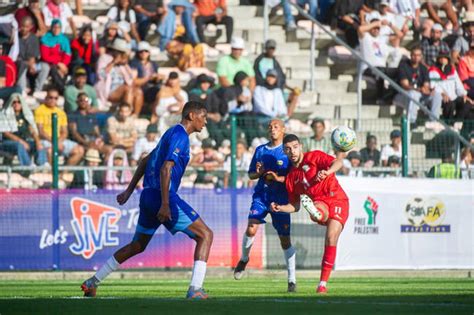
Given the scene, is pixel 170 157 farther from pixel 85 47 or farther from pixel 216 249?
pixel 85 47

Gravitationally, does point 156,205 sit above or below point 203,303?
above

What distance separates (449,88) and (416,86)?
0.75 meters

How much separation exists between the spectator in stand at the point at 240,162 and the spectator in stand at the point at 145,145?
144 cm

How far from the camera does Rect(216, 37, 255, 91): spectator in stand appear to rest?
26370 mm

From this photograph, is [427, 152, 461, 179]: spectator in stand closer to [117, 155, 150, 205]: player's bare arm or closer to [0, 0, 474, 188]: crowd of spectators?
[0, 0, 474, 188]: crowd of spectators

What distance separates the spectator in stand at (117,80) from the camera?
25402 millimetres

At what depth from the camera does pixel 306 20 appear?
1186 inches

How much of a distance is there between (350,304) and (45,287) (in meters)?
6.95

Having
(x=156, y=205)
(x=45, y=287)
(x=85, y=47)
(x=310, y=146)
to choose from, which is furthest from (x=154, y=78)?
(x=156, y=205)

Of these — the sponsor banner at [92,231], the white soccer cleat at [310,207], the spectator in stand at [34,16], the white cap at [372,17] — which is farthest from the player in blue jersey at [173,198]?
the white cap at [372,17]

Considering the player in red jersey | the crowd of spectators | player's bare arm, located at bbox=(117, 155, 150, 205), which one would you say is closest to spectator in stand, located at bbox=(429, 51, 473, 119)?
the crowd of spectators

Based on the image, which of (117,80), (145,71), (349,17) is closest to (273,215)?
(117,80)

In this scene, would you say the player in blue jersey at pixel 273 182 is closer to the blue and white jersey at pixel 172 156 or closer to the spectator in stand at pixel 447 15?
the blue and white jersey at pixel 172 156

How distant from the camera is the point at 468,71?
27938 mm
